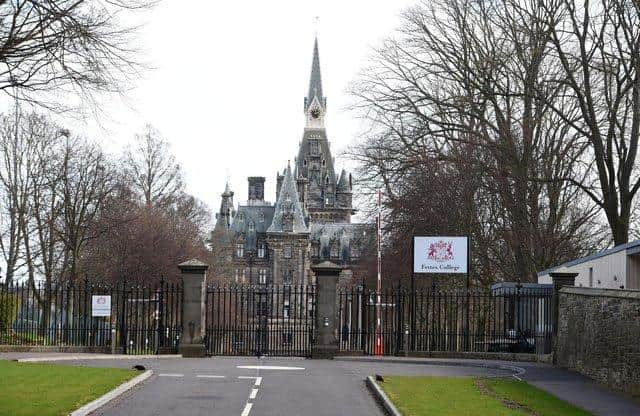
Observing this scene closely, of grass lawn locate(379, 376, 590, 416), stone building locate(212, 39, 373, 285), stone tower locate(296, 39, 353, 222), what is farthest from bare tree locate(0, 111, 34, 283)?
stone tower locate(296, 39, 353, 222)

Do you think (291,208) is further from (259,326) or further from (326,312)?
(326,312)

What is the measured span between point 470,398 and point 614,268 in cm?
1590

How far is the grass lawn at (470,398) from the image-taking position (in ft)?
68.0

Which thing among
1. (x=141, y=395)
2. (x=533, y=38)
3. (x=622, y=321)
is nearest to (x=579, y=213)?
(x=533, y=38)

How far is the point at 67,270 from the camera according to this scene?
2539 inches

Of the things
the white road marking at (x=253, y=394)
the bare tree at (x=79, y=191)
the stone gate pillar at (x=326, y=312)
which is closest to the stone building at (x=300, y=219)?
the bare tree at (x=79, y=191)

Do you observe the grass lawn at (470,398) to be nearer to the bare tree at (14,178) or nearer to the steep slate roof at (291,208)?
the bare tree at (14,178)

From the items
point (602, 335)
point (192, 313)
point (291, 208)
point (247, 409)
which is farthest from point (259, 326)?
point (291, 208)

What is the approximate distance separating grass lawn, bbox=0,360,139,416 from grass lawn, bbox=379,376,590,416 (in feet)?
18.0

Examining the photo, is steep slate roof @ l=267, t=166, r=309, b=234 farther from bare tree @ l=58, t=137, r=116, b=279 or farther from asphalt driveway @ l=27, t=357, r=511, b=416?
asphalt driveway @ l=27, t=357, r=511, b=416

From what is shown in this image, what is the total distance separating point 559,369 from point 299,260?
413 feet

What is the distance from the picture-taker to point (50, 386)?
75.5 feet

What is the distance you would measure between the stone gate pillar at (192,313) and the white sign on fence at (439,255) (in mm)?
7449

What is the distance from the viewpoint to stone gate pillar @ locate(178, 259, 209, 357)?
123ft
